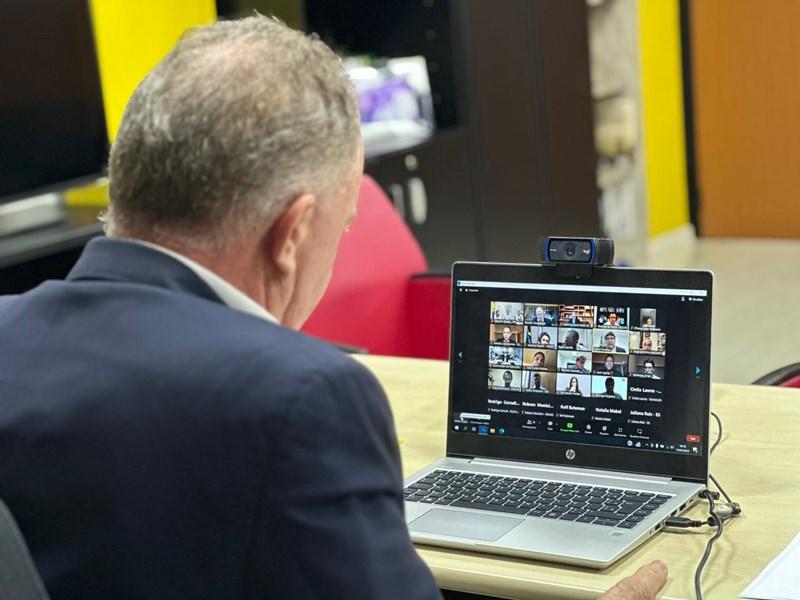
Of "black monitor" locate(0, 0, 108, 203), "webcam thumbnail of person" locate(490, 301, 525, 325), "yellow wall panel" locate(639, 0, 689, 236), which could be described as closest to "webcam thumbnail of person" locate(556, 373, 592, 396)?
"webcam thumbnail of person" locate(490, 301, 525, 325)

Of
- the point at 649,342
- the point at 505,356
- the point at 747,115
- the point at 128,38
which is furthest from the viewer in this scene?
the point at 747,115

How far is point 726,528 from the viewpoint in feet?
4.99

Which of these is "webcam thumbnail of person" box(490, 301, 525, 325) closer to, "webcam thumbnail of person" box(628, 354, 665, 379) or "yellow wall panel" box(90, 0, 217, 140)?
"webcam thumbnail of person" box(628, 354, 665, 379)

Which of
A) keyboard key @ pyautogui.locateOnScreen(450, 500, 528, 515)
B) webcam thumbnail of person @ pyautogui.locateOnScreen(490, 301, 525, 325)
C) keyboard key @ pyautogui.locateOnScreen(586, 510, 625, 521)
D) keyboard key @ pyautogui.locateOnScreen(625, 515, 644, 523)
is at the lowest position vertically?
keyboard key @ pyautogui.locateOnScreen(450, 500, 528, 515)

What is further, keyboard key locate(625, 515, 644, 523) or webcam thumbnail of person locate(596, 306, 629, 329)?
webcam thumbnail of person locate(596, 306, 629, 329)

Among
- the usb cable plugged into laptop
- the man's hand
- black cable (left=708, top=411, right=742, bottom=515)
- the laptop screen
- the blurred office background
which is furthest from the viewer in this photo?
the blurred office background

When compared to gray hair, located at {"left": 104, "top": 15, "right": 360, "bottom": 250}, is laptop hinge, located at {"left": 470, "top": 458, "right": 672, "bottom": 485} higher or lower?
lower

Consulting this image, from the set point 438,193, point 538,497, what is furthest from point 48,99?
point 538,497

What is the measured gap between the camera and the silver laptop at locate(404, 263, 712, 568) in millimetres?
1600

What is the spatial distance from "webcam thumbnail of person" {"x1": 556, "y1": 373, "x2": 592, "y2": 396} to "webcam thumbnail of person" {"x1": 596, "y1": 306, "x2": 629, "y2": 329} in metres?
0.08

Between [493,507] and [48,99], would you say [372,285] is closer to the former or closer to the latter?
[48,99]

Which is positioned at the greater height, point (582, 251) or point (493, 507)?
point (582, 251)

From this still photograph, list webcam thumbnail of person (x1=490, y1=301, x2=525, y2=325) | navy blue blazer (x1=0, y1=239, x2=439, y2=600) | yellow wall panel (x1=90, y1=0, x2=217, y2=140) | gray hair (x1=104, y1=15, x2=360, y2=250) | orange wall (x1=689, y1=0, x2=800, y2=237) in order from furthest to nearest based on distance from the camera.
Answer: orange wall (x1=689, y1=0, x2=800, y2=237) → yellow wall panel (x1=90, y1=0, x2=217, y2=140) → webcam thumbnail of person (x1=490, y1=301, x2=525, y2=325) → gray hair (x1=104, y1=15, x2=360, y2=250) → navy blue blazer (x1=0, y1=239, x2=439, y2=600)

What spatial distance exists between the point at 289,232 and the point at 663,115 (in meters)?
5.98
